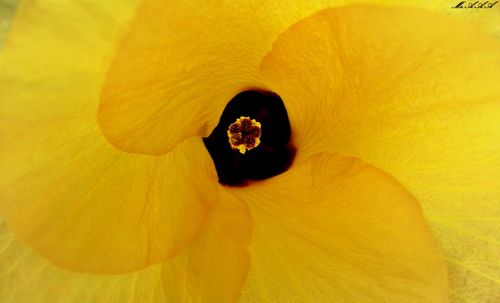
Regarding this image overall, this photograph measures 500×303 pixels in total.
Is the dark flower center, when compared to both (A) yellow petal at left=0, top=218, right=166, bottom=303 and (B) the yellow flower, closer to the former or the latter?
(B) the yellow flower

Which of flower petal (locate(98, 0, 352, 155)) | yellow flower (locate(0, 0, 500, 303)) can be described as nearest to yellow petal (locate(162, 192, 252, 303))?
yellow flower (locate(0, 0, 500, 303))

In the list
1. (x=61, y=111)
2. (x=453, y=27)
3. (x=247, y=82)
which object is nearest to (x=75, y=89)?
(x=61, y=111)

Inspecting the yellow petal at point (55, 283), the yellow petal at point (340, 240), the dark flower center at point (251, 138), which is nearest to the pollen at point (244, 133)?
the dark flower center at point (251, 138)

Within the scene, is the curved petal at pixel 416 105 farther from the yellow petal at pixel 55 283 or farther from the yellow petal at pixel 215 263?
the yellow petal at pixel 55 283

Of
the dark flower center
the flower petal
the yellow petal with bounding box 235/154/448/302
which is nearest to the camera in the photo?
the flower petal

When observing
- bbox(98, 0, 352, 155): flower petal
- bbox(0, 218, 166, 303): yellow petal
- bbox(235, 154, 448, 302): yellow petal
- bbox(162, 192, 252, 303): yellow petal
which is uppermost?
bbox(98, 0, 352, 155): flower petal

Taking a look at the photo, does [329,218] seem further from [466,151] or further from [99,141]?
[99,141]

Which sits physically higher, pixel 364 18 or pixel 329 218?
pixel 364 18
